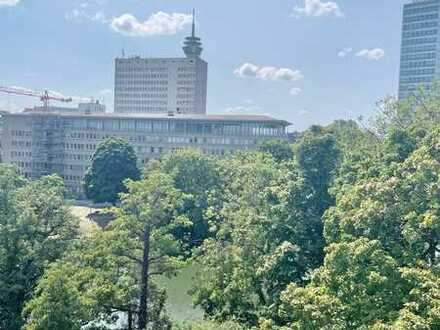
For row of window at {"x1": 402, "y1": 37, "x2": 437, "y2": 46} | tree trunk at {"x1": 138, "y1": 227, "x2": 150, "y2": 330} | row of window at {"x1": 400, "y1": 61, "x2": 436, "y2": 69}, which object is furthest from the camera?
row of window at {"x1": 402, "y1": 37, "x2": 437, "y2": 46}

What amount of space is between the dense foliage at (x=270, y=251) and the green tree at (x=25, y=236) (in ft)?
0.20

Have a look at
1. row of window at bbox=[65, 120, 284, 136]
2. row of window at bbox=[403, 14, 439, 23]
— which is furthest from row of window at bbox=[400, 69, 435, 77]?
row of window at bbox=[65, 120, 284, 136]

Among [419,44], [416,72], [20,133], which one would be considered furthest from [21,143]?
[419,44]

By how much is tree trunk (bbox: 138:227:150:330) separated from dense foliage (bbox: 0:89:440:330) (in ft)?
0.17

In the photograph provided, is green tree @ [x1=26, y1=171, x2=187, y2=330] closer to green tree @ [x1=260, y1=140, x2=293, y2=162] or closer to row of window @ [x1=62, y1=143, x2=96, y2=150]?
green tree @ [x1=260, y1=140, x2=293, y2=162]

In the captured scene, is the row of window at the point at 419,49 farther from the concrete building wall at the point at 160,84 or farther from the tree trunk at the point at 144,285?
the tree trunk at the point at 144,285

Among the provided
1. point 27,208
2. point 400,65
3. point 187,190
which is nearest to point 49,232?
point 27,208

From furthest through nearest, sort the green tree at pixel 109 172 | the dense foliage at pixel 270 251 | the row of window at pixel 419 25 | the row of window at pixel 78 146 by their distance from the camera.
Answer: the row of window at pixel 419 25 → the row of window at pixel 78 146 → the green tree at pixel 109 172 → the dense foliage at pixel 270 251

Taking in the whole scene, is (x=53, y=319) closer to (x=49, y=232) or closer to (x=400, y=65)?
(x=49, y=232)

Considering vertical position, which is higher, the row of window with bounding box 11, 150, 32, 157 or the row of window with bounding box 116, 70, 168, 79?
the row of window with bounding box 116, 70, 168, 79

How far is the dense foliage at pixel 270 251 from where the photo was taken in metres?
15.0

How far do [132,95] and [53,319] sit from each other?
479 feet

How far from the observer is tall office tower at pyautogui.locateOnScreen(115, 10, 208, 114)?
155 metres

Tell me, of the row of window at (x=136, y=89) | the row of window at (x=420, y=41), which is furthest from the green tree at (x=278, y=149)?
the row of window at (x=136, y=89)
